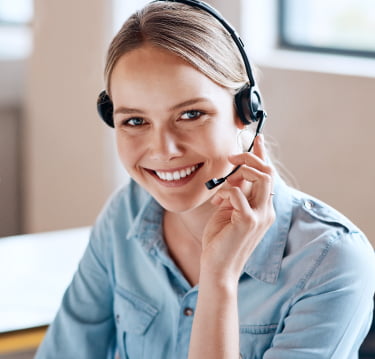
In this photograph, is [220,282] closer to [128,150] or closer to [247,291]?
[247,291]

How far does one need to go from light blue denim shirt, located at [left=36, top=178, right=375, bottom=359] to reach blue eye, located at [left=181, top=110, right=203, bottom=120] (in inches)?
8.0

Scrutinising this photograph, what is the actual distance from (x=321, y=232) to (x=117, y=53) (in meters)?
0.46

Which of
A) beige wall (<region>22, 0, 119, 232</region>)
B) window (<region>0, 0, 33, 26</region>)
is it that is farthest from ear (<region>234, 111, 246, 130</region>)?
window (<region>0, 0, 33, 26</region>)

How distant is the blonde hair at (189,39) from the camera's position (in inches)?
48.6

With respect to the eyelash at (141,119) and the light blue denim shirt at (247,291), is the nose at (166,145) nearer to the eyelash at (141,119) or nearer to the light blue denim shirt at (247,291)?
the eyelash at (141,119)

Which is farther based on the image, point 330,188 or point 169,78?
point 330,188

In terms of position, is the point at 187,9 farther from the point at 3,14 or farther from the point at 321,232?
the point at 3,14

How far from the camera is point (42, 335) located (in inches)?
65.5

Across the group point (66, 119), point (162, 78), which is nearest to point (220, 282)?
point (162, 78)

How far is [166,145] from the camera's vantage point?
126 cm

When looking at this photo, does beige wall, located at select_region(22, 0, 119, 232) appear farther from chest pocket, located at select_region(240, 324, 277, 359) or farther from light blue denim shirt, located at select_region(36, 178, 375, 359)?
chest pocket, located at select_region(240, 324, 277, 359)

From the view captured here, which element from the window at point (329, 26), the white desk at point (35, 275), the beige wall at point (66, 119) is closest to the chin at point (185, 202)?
the white desk at point (35, 275)

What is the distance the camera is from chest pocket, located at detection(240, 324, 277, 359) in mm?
1300

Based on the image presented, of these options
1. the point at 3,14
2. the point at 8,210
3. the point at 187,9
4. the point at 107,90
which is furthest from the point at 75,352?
the point at 3,14
